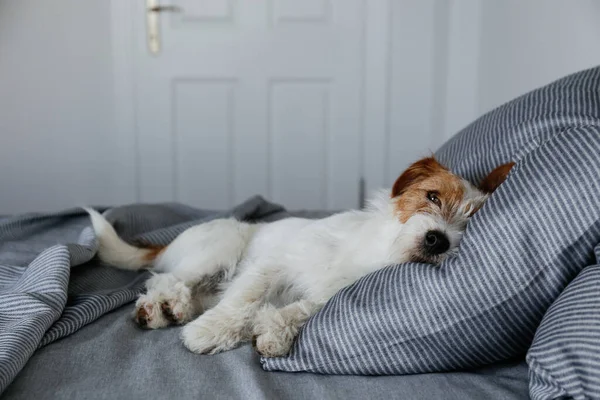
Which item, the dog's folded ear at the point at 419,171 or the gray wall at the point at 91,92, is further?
the gray wall at the point at 91,92

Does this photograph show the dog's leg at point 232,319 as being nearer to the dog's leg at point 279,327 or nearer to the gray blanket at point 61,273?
the dog's leg at point 279,327

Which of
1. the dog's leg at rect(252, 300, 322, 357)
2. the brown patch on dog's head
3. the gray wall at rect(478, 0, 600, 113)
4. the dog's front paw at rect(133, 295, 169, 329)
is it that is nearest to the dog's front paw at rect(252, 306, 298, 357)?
the dog's leg at rect(252, 300, 322, 357)

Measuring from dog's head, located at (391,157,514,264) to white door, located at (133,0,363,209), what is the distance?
8.77ft

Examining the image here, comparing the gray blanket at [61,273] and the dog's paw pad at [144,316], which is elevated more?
the gray blanket at [61,273]

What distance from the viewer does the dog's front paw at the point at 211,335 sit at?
61.1 inches

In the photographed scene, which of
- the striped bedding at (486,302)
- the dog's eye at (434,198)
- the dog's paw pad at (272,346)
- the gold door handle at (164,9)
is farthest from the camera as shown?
the gold door handle at (164,9)

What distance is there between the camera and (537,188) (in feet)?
4.56

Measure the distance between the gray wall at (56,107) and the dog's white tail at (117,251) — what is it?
2.35 metres

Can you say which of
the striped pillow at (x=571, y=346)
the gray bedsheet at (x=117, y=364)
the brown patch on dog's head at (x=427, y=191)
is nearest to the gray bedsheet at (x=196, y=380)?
the gray bedsheet at (x=117, y=364)

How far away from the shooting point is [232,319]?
5.50 ft

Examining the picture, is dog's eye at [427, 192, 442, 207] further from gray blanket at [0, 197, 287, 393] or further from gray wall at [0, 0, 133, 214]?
gray wall at [0, 0, 133, 214]

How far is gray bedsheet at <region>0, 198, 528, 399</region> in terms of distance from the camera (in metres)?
1.32

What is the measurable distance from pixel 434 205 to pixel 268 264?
503 millimetres

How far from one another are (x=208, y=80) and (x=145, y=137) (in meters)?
0.55
